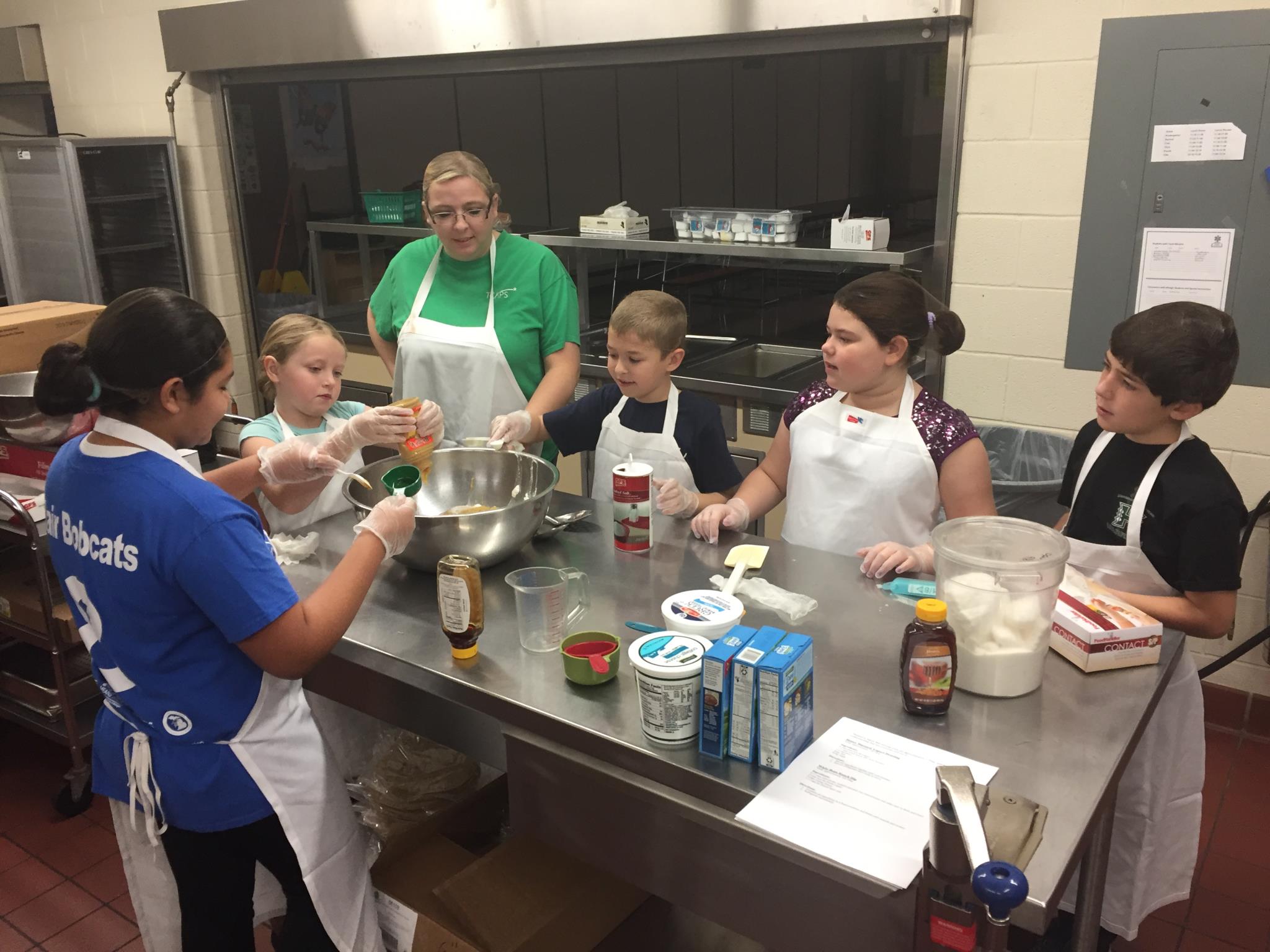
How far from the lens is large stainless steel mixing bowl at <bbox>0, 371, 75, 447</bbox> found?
2.68 metres

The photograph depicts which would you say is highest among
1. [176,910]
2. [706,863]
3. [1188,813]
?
[706,863]

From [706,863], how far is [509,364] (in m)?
1.63

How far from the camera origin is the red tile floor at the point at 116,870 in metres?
2.24

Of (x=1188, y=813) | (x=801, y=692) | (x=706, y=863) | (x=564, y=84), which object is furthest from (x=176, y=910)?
(x=564, y=84)

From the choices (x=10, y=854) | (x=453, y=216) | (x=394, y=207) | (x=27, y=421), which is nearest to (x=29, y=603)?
(x=27, y=421)

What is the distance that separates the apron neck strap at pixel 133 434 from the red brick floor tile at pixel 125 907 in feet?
4.81

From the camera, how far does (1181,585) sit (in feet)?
5.48

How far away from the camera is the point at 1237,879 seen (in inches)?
94.0

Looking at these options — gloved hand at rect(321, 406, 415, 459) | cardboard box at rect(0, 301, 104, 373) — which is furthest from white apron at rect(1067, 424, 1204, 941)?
cardboard box at rect(0, 301, 104, 373)

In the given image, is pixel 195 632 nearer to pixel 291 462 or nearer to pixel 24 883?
→ pixel 291 462

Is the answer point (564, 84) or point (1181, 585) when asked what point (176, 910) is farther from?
point (564, 84)

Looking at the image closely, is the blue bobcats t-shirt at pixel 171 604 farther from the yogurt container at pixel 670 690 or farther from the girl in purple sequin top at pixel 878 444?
the girl in purple sequin top at pixel 878 444

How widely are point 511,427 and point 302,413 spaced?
1.51ft

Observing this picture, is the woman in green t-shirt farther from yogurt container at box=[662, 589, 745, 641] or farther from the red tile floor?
the red tile floor
